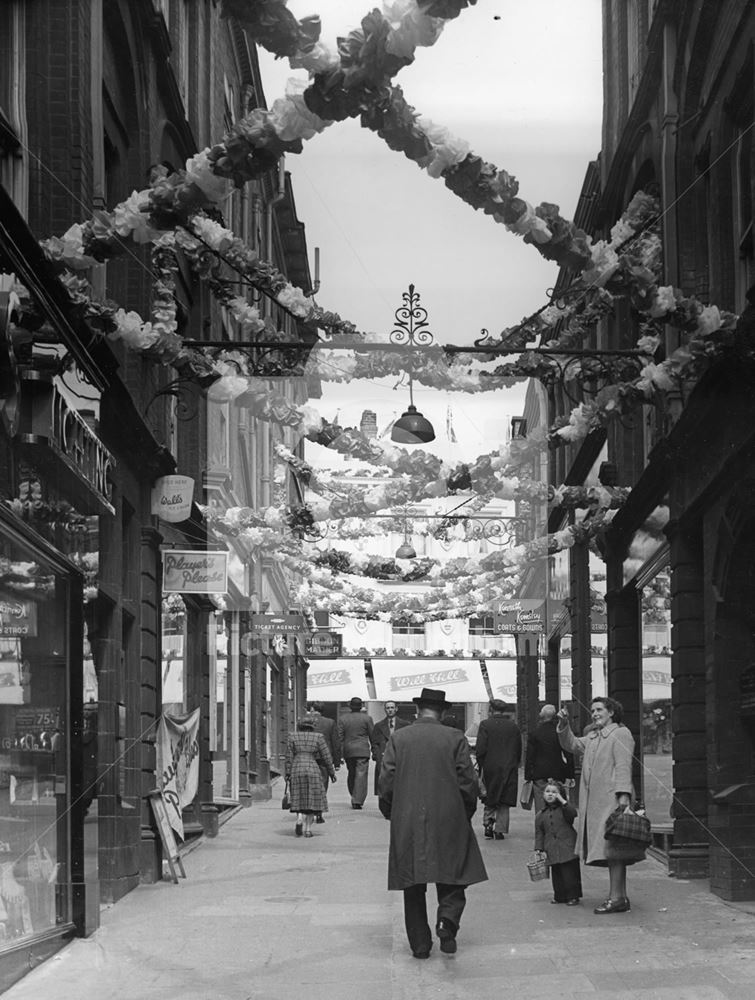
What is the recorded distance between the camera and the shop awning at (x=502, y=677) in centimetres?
5028

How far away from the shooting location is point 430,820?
11.6 m

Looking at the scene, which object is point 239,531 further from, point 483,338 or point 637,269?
point 637,269

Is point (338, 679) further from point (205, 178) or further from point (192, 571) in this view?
point (205, 178)

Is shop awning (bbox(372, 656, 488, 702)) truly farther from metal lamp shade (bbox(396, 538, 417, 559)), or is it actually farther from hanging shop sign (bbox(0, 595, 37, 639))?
hanging shop sign (bbox(0, 595, 37, 639))

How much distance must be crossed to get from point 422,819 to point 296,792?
11.2 meters

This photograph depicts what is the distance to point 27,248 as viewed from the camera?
10312 mm

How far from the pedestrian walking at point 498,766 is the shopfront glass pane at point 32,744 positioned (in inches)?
409

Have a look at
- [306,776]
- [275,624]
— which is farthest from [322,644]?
[306,776]

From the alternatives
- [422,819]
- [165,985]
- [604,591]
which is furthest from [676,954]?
[604,591]

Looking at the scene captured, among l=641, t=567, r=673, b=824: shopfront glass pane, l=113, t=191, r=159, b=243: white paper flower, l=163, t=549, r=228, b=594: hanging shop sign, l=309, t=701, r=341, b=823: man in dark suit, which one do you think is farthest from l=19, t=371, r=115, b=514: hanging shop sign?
l=309, t=701, r=341, b=823: man in dark suit

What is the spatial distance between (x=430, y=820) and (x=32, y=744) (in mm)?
2796

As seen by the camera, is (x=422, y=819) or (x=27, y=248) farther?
(x=422, y=819)

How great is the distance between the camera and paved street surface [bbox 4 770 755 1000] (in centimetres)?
995

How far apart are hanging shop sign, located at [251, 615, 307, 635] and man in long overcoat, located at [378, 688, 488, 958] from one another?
1841 cm
